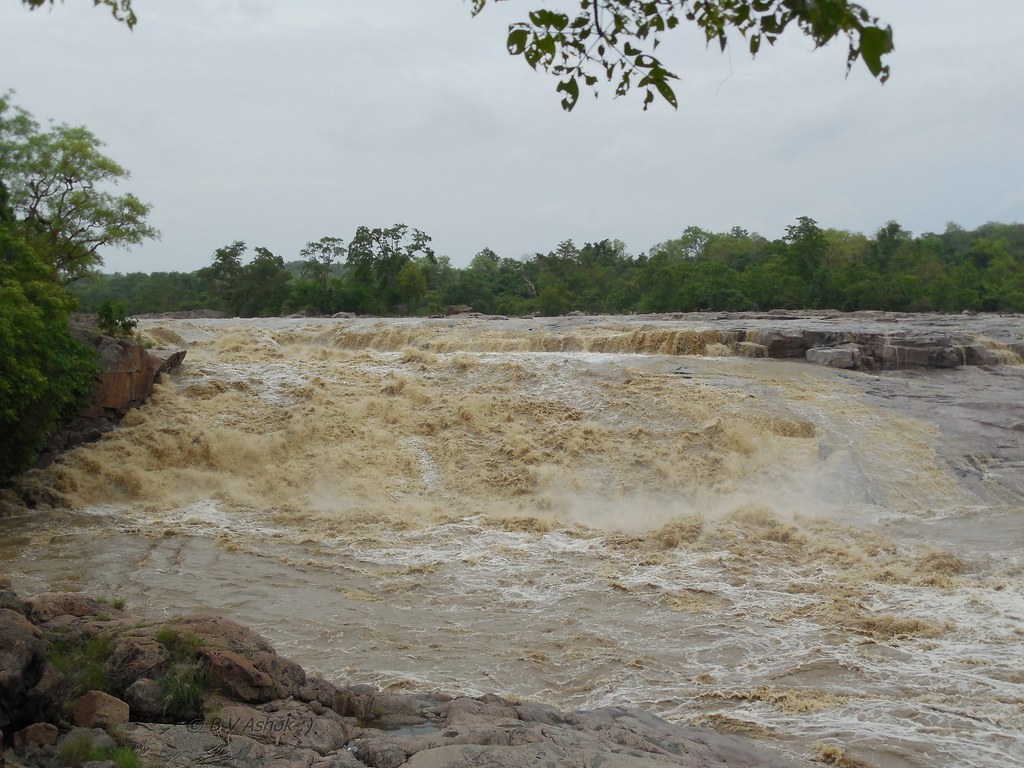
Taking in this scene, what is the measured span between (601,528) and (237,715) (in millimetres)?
6307

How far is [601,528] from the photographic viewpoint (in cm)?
946

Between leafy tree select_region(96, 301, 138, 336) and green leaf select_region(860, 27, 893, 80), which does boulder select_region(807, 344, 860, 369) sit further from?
green leaf select_region(860, 27, 893, 80)

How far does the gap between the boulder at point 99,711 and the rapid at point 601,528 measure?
6.85 feet

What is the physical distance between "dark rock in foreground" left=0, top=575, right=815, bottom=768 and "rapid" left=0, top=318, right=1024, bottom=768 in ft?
3.79

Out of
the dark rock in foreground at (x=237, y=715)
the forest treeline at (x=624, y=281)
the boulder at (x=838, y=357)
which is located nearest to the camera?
the dark rock in foreground at (x=237, y=715)

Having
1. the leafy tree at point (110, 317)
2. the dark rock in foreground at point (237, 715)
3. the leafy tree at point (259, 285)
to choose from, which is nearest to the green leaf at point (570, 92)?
the dark rock in foreground at point (237, 715)

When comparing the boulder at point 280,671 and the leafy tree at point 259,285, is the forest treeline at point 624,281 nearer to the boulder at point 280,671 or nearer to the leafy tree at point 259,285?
the leafy tree at point 259,285

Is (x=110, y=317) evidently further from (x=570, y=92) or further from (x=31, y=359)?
(x=570, y=92)

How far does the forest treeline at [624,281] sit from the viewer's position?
101 ft

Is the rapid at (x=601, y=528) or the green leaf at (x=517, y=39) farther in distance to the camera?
the rapid at (x=601, y=528)

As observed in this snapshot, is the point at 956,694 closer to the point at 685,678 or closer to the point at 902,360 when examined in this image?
the point at 685,678

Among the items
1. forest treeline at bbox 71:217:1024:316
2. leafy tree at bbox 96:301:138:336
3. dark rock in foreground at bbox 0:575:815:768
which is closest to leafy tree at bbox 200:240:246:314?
forest treeline at bbox 71:217:1024:316

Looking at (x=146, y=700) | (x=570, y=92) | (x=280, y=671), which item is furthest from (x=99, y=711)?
(x=570, y=92)

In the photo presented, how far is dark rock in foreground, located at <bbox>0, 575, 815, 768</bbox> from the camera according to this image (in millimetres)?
3268
